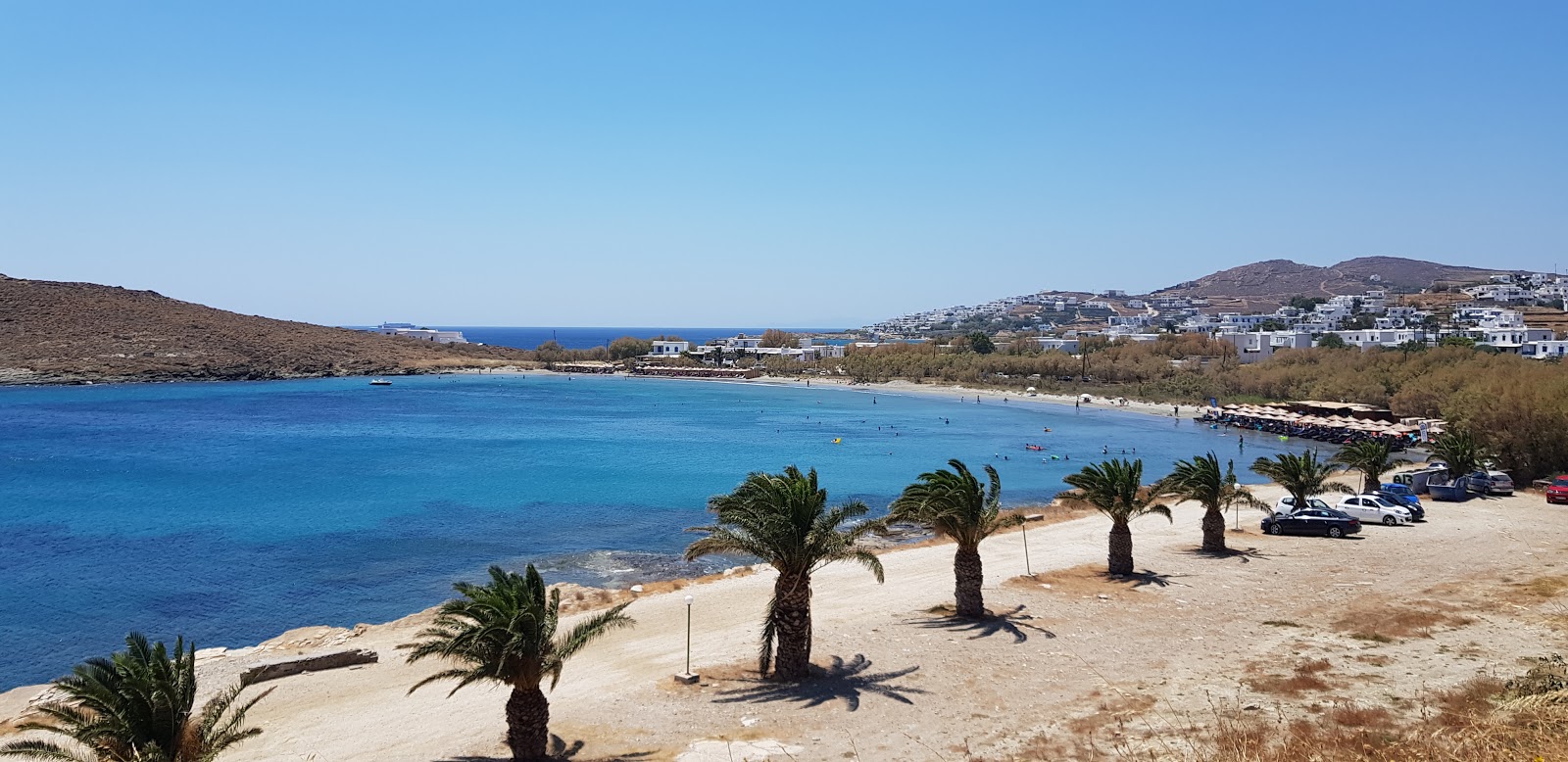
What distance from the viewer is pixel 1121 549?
22.2 m

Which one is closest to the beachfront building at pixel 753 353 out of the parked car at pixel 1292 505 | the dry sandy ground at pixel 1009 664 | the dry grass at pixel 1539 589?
the parked car at pixel 1292 505

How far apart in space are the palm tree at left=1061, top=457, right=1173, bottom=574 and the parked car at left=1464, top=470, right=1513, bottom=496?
18.7m

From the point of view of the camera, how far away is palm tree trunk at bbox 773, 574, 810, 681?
15344 mm

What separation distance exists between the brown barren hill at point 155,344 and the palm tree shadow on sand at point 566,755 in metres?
124

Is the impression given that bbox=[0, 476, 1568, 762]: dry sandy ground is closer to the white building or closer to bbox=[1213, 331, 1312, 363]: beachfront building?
bbox=[1213, 331, 1312, 363]: beachfront building

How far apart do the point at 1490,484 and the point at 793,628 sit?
3087 cm

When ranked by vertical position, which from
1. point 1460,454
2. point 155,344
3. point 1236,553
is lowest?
point 1236,553

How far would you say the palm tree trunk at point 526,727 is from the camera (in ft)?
39.4

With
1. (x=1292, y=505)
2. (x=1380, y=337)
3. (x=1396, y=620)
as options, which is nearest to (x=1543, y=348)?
(x=1380, y=337)

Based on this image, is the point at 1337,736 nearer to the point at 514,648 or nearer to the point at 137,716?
the point at 514,648

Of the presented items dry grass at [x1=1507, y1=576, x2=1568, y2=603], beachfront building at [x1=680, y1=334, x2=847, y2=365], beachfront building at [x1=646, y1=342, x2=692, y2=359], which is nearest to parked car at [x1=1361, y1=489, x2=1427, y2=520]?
dry grass at [x1=1507, y1=576, x2=1568, y2=603]

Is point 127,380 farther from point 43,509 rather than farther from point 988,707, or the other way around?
point 988,707

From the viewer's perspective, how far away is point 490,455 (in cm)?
5631

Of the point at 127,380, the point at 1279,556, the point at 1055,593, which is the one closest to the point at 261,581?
the point at 1055,593
